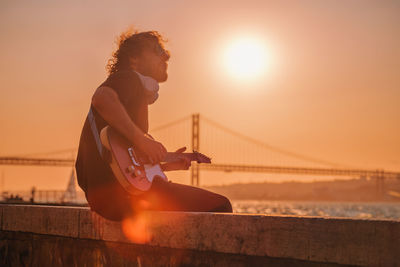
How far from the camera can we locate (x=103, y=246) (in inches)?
106

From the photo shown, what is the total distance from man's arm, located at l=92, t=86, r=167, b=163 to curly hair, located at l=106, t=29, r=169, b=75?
35 centimetres

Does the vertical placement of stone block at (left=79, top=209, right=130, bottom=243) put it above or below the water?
below

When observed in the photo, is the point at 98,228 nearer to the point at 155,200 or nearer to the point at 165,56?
the point at 155,200

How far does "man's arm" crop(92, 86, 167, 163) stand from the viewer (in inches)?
92.4

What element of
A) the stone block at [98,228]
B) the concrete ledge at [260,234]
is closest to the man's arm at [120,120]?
the concrete ledge at [260,234]

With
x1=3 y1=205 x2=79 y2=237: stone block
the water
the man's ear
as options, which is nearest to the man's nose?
the man's ear

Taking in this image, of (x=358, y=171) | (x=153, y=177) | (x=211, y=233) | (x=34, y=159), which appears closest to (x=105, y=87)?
(x=153, y=177)

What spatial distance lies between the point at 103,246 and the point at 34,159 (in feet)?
200

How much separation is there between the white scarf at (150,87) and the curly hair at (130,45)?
0.20m

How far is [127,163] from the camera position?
2.38 m

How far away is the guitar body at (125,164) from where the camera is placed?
92.7 inches

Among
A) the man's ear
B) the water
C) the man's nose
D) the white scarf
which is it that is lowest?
the white scarf

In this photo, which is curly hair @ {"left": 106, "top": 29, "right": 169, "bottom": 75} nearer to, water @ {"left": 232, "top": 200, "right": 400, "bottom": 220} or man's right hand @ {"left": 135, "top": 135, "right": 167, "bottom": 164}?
man's right hand @ {"left": 135, "top": 135, "right": 167, "bottom": 164}

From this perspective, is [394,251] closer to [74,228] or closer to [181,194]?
[181,194]
